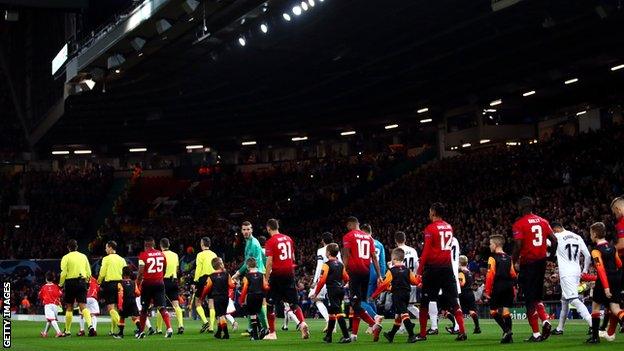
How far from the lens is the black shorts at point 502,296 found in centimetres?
1686

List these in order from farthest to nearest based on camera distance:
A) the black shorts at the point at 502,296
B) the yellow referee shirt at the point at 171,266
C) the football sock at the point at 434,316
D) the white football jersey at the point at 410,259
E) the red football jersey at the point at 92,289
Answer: the red football jersey at the point at 92,289, the yellow referee shirt at the point at 171,266, the white football jersey at the point at 410,259, the football sock at the point at 434,316, the black shorts at the point at 502,296

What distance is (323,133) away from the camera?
68.9 meters

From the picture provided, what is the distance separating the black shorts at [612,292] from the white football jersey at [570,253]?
118 inches

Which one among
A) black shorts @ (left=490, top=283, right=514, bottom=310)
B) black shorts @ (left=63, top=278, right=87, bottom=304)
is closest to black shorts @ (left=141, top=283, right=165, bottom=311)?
black shorts @ (left=63, top=278, right=87, bottom=304)

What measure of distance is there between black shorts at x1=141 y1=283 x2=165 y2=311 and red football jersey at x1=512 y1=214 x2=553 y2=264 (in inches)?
368

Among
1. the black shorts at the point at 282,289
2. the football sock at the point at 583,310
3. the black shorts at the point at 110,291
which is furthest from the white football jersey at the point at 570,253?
the black shorts at the point at 110,291

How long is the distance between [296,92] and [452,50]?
1219cm

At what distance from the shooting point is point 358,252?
18859 mm

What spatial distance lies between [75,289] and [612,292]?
43.0 ft

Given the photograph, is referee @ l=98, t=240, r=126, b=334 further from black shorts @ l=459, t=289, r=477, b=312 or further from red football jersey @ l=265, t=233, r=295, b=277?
black shorts @ l=459, t=289, r=477, b=312

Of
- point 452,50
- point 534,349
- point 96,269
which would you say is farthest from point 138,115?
point 534,349

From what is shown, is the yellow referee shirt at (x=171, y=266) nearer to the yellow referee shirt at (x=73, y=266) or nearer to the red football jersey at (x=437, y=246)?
the yellow referee shirt at (x=73, y=266)

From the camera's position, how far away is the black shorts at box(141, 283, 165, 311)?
23031mm

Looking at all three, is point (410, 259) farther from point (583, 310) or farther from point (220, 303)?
point (583, 310)
